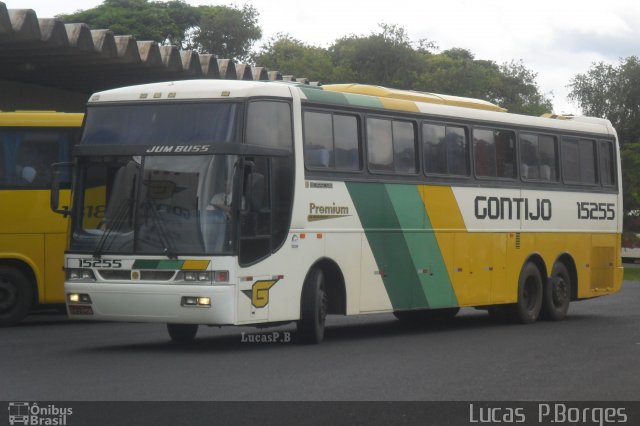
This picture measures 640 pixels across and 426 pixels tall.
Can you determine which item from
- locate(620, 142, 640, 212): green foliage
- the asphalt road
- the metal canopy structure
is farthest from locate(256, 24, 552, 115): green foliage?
the asphalt road

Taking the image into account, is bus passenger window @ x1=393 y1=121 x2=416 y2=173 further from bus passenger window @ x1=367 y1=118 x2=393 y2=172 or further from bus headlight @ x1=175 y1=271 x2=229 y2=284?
bus headlight @ x1=175 y1=271 x2=229 y2=284

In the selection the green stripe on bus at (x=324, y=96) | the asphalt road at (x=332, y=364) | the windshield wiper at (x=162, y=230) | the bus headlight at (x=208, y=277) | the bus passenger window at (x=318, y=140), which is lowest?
the asphalt road at (x=332, y=364)

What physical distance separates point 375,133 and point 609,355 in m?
4.47

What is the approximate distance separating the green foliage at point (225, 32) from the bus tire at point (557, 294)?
86.9 m

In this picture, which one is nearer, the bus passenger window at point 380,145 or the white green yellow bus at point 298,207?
the white green yellow bus at point 298,207

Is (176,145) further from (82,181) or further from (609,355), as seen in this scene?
(609,355)

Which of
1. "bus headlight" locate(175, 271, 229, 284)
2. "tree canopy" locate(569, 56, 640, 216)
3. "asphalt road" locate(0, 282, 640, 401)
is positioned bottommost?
"asphalt road" locate(0, 282, 640, 401)

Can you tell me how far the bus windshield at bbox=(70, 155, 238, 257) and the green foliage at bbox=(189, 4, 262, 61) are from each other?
92916mm

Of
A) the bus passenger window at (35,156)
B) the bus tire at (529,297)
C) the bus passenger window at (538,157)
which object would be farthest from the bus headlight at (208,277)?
the bus passenger window at (538,157)

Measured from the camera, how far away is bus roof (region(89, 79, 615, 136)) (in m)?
15.7

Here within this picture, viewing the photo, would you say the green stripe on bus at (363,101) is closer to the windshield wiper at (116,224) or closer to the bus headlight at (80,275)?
the windshield wiper at (116,224)

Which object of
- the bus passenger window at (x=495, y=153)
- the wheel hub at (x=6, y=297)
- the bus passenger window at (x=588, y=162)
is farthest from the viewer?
the bus passenger window at (x=588, y=162)

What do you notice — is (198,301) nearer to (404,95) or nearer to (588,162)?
(404,95)
